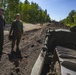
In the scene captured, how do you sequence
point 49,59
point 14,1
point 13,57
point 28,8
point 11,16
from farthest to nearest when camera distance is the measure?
point 28,8 → point 14,1 → point 11,16 → point 13,57 → point 49,59

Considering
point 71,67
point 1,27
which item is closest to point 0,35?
point 1,27

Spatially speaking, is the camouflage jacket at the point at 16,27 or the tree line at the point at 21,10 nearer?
the camouflage jacket at the point at 16,27

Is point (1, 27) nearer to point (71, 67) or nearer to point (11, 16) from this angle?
point (71, 67)

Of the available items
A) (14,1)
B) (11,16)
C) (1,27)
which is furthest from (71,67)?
(14,1)

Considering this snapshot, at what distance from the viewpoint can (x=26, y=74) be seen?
7.49m

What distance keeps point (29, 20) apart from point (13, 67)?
70.6m

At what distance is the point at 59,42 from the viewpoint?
1126 centimetres

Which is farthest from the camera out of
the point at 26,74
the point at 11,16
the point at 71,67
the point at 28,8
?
the point at 28,8

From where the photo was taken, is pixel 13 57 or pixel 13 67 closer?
pixel 13 67

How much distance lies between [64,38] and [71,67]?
783 centimetres

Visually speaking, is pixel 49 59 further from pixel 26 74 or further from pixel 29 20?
pixel 29 20

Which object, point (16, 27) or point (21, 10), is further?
point (21, 10)

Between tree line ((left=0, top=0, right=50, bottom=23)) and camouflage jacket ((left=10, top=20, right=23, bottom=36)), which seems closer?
camouflage jacket ((left=10, top=20, right=23, bottom=36))

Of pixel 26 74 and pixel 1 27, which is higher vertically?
pixel 1 27
